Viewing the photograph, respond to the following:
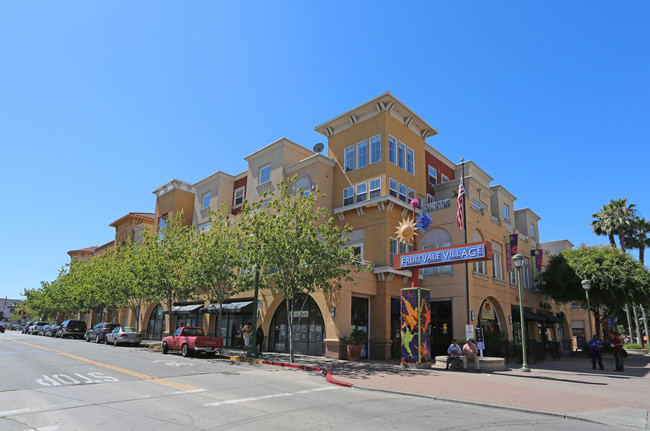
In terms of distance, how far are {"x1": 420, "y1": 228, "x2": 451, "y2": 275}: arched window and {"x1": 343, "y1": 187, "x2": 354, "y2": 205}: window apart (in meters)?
5.62

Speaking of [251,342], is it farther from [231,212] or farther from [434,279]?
[231,212]

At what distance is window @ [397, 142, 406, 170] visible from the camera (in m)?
28.2

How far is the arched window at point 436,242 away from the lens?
26.7 metres

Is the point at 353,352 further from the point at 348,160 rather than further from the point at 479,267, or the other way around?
the point at 348,160

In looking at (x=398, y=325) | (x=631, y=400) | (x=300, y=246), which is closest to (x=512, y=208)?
(x=398, y=325)

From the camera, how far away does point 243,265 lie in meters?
23.4

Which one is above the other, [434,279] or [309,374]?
[434,279]

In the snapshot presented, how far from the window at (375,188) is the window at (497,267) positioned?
1024cm

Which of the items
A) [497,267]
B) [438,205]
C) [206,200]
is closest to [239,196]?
[206,200]

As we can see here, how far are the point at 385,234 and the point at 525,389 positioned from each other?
44.5ft

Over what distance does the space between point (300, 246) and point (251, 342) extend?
20.6 ft

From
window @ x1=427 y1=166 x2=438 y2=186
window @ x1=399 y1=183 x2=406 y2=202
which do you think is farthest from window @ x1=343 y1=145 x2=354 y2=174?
window @ x1=427 y1=166 x2=438 y2=186

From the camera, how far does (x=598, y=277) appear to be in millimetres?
31031

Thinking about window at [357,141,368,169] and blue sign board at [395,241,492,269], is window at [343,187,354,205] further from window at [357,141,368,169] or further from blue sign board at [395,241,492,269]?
blue sign board at [395,241,492,269]
